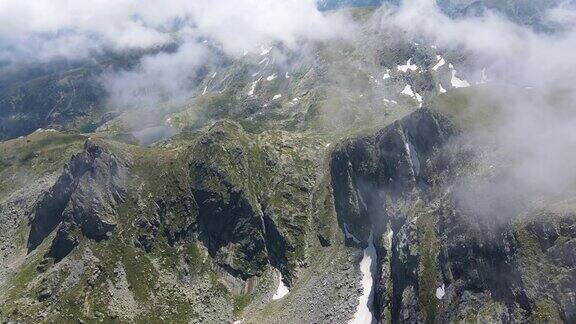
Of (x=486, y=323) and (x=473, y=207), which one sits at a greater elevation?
(x=473, y=207)

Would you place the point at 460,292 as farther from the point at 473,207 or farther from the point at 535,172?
the point at 535,172

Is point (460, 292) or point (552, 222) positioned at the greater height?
point (552, 222)

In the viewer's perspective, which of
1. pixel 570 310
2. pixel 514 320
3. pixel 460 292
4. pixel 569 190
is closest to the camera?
pixel 570 310

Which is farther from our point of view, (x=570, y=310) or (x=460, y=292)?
(x=460, y=292)

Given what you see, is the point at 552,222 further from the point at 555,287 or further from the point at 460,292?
the point at 460,292

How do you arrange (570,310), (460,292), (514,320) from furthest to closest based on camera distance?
1. (460,292)
2. (514,320)
3. (570,310)

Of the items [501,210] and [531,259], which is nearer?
[531,259]

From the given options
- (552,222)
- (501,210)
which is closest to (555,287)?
(552,222)

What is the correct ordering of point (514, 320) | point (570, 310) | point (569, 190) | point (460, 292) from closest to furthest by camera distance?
1. point (570, 310)
2. point (514, 320)
3. point (569, 190)
4. point (460, 292)

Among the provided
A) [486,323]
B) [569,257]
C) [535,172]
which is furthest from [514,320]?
[535,172]
